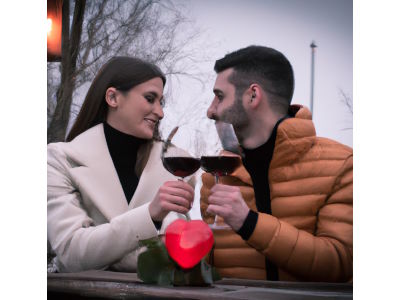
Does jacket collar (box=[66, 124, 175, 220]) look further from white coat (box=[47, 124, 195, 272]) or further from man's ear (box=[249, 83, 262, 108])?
man's ear (box=[249, 83, 262, 108])

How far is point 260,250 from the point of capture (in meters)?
2.12

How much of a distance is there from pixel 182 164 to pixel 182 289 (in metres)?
0.47

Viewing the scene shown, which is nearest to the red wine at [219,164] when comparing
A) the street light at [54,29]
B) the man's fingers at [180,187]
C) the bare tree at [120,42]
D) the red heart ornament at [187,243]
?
the man's fingers at [180,187]

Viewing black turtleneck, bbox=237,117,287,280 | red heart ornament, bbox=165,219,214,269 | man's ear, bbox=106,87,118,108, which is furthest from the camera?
man's ear, bbox=106,87,118,108

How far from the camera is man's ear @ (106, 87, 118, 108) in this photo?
239 centimetres

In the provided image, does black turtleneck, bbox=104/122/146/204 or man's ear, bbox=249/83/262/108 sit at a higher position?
man's ear, bbox=249/83/262/108

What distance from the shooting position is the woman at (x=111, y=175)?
90.7 inches

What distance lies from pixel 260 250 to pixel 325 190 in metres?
0.30

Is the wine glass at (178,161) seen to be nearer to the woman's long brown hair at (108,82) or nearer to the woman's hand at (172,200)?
the woman's hand at (172,200)

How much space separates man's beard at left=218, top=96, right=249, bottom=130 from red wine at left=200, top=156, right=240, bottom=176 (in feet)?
0.47

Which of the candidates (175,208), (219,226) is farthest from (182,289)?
(175,208)

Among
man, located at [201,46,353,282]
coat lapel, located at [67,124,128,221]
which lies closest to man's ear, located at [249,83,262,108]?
man, located at [201,46,353,282]
